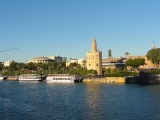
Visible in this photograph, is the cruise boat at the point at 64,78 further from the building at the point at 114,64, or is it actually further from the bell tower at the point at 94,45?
the building at the point at 114,64

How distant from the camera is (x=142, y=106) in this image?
1372 inches

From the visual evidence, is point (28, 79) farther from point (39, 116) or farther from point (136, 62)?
point (39, 116)

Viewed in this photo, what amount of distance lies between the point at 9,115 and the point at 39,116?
332 cm

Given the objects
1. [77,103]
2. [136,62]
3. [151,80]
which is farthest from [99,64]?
[77,103]

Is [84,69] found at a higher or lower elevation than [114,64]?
lower

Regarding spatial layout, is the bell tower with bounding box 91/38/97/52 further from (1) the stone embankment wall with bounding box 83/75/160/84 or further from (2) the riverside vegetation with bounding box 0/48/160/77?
(1) the stone embankment wall with bounding box 83/75/160/84

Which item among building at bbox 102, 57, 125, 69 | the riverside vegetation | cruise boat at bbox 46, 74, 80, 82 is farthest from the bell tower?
building at bbox 102, 57, 125, 69

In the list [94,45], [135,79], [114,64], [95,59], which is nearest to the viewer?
[135,79]

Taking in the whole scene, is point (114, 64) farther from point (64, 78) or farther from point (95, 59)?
point (64, 78)

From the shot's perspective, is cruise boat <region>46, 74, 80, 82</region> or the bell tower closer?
cruise boat <region>46, 74, 80, 82</region>

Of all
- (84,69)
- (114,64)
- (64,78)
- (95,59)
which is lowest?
(64,78)

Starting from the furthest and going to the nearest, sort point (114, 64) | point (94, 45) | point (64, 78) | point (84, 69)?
point (114, 64) → point (94, 45) → point (84, 69) → point (64, 78)

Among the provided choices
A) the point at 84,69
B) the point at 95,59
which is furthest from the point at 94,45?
the point at 84,69

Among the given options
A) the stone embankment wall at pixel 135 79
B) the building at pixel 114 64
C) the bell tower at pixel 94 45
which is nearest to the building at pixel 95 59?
the bell tower at pixel 94 45
